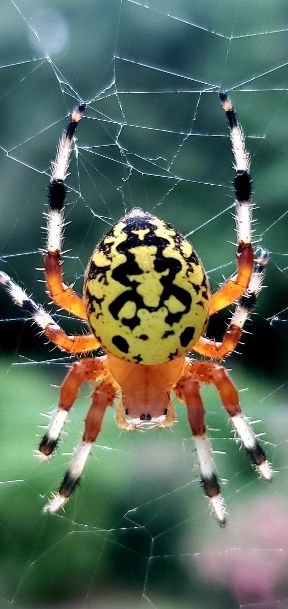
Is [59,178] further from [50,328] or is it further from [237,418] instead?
[237,418]

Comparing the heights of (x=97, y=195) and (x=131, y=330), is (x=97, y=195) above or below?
above

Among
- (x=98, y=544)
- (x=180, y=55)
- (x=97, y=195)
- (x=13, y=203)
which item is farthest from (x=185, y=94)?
(x=98, y=544)

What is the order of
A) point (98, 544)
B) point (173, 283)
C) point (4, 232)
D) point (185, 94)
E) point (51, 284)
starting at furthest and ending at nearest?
point (185, 94)
point (4, 232)
point (98, 544)
point (51, 284)
point (173, 283)

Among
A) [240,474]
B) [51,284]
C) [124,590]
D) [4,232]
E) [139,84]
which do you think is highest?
[139,84]

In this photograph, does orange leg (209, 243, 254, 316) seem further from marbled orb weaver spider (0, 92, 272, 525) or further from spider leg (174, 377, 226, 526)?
spider leg (174, 377, 226, 526)

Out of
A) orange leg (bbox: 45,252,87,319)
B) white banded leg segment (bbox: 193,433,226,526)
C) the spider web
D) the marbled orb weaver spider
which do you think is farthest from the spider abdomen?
the spider web

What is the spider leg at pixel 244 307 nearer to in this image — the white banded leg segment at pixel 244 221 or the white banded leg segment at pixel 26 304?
the white banded leg segment at pixel 244 221

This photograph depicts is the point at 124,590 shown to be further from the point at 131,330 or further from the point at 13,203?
the point at 13,203
